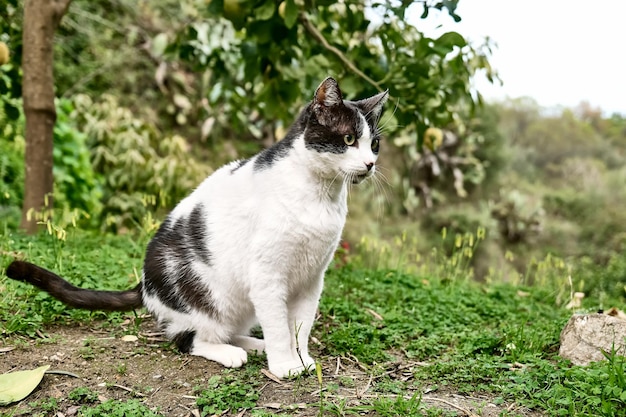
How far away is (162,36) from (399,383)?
387 cm

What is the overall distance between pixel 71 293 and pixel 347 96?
1.90 meters

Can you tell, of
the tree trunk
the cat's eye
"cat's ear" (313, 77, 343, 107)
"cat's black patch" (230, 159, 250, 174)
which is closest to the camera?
"cat's ear" (313, 77, 343, 107)

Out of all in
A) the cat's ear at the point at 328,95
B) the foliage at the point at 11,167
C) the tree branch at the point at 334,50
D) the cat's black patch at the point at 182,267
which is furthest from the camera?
the foliage at the point at 11,167

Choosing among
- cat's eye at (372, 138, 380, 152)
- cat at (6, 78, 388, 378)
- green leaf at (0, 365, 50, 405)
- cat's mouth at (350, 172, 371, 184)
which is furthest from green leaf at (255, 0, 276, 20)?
green leaf at (0, 365, 50, 405)

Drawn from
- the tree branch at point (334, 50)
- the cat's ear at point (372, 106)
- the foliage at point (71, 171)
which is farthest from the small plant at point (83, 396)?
the foliage at point (71, 171)

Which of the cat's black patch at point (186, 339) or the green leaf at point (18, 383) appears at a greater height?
the cat's black patch at point (186, 339)

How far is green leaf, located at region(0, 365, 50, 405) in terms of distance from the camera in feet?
7.11

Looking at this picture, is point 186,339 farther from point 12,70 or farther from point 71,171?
point 71,171

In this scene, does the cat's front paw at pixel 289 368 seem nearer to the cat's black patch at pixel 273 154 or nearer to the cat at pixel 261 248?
the cat at pixel 261 248

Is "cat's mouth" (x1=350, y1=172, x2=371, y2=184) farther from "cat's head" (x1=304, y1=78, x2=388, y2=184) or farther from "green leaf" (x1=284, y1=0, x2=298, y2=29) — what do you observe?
"green leaf" (x1=284, y1=0, x2=298, y2=29)

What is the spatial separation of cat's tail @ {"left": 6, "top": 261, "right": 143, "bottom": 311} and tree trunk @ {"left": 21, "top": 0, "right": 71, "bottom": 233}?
1194 mm

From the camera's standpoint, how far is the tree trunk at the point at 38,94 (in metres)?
3.75

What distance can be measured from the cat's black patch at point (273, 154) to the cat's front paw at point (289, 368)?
2.67 ft

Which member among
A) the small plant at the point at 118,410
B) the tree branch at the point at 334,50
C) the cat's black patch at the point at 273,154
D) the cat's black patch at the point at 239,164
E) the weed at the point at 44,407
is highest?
the tree branch at the point at 334,50
